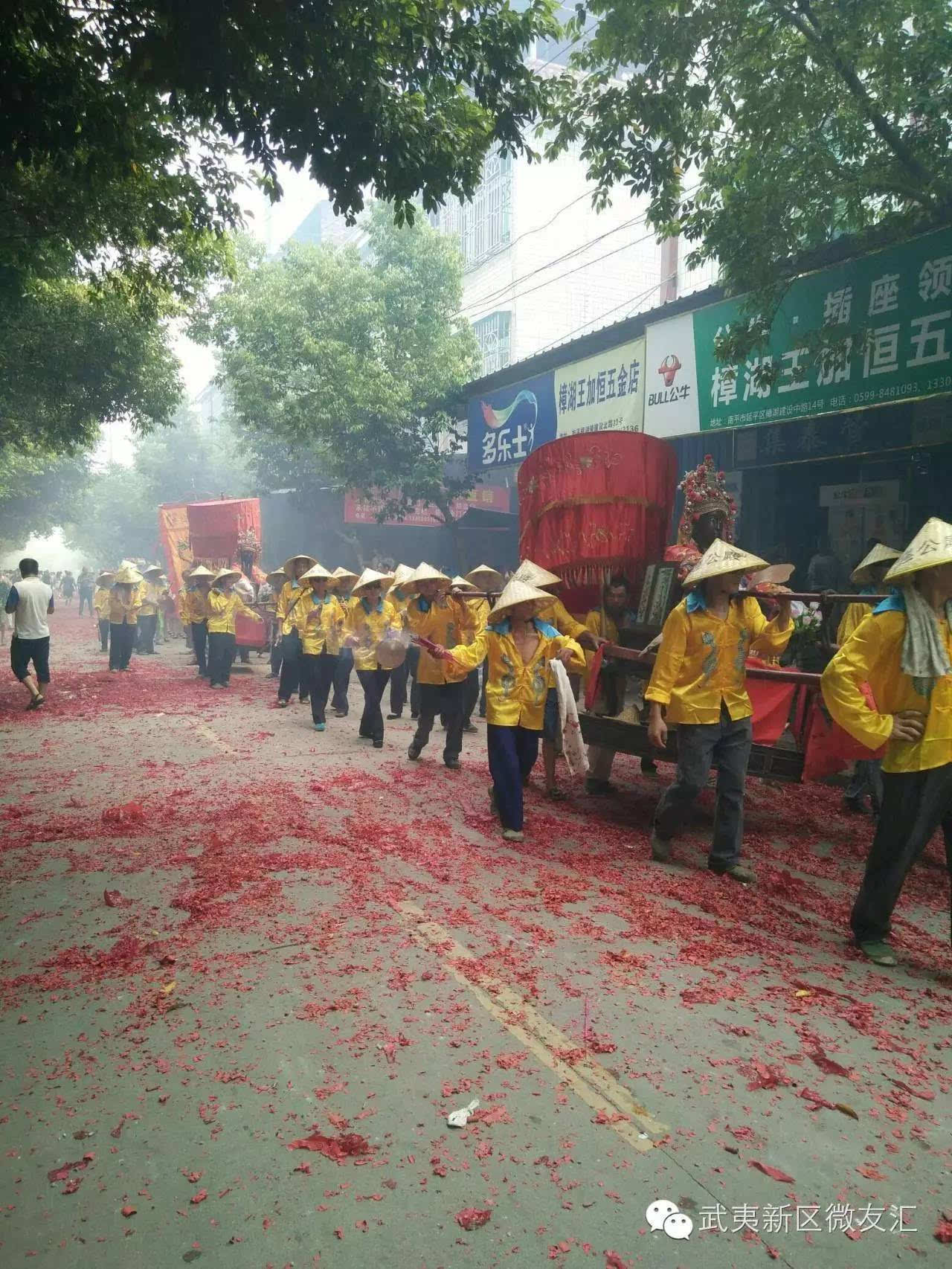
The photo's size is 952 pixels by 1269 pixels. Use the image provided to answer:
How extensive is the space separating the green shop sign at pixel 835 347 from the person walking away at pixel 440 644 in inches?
153

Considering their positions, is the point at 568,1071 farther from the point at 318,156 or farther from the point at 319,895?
the point at 318,156

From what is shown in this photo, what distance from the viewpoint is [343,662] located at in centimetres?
1178

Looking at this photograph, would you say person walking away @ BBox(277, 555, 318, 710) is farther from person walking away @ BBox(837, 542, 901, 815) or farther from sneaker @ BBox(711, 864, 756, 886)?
sneaker @ BBox(711, 864, 756, 886)

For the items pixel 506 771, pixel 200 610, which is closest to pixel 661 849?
pixel 506 771

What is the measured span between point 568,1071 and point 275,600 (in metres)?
13.6

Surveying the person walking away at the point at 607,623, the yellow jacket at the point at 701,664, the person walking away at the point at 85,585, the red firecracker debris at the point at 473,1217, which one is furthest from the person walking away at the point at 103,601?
the person walking away at the point at 85,585

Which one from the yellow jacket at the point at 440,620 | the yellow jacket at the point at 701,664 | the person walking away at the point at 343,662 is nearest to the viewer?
the yellow jacket at the point at 701,664

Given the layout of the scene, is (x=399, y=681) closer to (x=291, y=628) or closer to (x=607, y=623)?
(x=291, y=628)

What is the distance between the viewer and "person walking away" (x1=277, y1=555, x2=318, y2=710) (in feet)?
37.5

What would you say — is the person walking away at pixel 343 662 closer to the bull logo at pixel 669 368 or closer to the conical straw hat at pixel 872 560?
the bull logo at pixel 669 368

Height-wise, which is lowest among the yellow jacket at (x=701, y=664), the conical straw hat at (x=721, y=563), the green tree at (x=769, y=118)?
the yellow jacket at (x=701, y=664)

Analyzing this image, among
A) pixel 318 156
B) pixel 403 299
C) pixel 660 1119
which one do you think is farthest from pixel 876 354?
pixel 403 299

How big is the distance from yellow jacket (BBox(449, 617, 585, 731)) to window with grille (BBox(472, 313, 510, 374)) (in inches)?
920

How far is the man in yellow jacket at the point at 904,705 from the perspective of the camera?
153 inches
